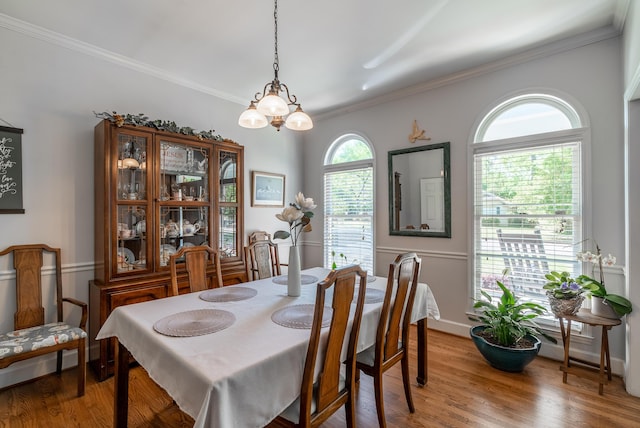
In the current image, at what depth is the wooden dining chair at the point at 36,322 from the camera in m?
2.02

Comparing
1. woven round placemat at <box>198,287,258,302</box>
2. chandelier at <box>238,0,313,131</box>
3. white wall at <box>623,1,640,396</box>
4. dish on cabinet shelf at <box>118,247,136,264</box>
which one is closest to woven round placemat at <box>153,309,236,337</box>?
woven round placemat at <box>198,287,258,302</box>

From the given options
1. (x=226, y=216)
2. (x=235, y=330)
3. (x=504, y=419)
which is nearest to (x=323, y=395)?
(x=235, y=330)

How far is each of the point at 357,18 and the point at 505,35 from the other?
4.21 feet

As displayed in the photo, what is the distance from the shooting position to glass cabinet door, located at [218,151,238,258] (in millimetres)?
3361

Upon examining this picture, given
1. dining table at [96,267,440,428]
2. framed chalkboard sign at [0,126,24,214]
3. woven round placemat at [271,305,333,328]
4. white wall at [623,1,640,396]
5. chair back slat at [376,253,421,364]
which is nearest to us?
dining table at [96,267,440,428]

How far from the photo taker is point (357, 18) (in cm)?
228

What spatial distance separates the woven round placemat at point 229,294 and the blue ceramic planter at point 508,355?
6.53 ft

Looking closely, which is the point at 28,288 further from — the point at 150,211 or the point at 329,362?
the point at 329,362

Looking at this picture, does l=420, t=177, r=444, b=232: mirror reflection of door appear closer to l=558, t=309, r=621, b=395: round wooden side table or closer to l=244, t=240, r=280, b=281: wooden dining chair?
l=558, t=309, r=621, b=395: round wooden side table

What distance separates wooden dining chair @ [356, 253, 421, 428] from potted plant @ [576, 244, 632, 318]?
1.53 meters

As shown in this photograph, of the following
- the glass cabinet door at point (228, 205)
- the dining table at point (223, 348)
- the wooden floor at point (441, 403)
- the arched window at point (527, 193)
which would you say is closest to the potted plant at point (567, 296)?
the arched window at point (527, 193)

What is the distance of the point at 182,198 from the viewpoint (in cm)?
306

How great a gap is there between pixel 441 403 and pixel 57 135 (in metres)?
3.65

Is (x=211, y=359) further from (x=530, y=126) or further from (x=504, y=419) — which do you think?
(x=530, y=126)
